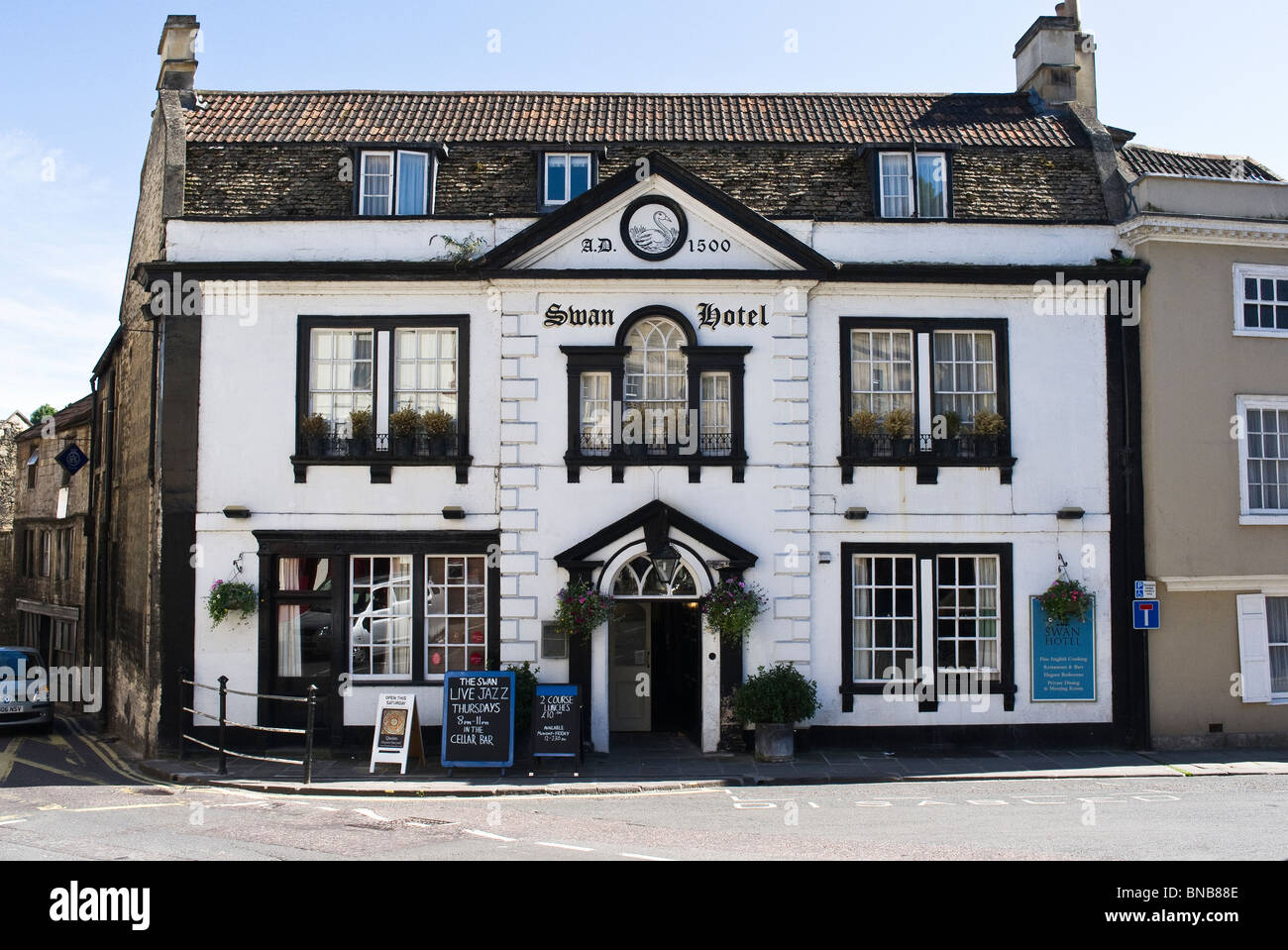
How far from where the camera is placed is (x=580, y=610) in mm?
15492

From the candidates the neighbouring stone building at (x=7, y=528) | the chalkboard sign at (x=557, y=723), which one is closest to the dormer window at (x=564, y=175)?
the chalkboard sign at (x=557, y=723)

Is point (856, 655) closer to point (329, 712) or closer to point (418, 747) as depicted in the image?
point (418, 747)

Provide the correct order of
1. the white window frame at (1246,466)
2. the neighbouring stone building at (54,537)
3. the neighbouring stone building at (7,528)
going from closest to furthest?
the white window frame at (1246,466) < the neighbouring stone building at (54,537) < the neighbouring stone building at (7,528)

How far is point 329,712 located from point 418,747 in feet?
6.05

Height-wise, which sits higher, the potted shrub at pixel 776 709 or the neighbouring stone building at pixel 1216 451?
the neighbouring stone building at pixel 1216 451

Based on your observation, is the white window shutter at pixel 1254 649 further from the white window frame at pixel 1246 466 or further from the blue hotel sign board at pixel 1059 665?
the blue hotel sign board at pixel 1059 665

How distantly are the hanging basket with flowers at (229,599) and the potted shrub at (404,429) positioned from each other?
10.1 feet

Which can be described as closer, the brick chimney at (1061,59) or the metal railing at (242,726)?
the metal railing at (242,726)

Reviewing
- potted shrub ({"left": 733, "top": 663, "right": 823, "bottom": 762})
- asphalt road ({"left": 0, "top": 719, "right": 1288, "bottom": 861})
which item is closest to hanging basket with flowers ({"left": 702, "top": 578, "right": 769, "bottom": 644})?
potted shrub ({"left": 733, "top": 663, "right": 823, "bottom": 762})

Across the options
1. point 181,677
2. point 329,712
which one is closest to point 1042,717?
point 329,712

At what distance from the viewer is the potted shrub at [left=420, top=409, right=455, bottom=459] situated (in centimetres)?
1609

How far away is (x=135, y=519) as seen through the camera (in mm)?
18812

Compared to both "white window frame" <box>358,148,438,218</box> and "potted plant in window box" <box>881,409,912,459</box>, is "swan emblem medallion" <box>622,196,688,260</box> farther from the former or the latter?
"potted plant in window box" <box>881,409,912,459</box>

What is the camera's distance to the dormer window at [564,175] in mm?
17266
